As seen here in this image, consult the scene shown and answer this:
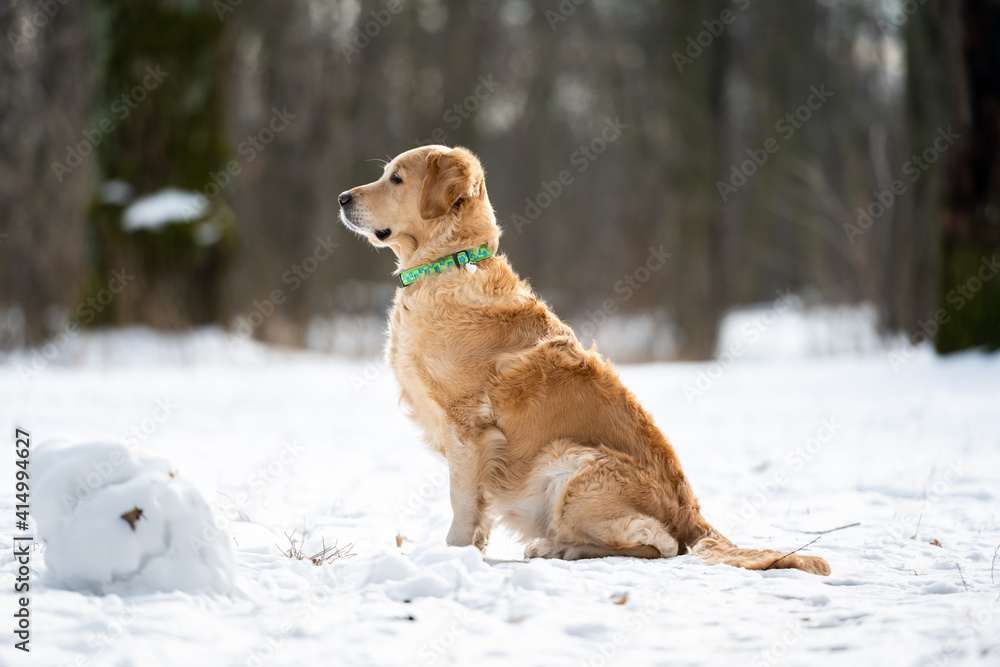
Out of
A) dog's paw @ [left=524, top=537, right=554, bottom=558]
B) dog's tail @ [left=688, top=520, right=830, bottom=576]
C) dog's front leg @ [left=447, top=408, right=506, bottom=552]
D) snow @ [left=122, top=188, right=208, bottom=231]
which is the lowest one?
dog's paw @ [left=524, top=537, right=554, bottom=558]

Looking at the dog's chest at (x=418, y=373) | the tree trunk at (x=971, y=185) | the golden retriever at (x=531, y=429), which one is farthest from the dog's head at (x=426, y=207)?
the tree trunk at (x=971, y=185)

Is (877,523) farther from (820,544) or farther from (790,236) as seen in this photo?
(790,236)

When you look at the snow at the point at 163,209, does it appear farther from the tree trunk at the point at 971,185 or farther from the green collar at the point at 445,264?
the tree trunk at the point at 971,185

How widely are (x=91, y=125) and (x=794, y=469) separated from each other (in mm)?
9514

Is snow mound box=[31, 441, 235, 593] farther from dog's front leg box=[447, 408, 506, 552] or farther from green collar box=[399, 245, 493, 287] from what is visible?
green collar box=[399, 245, 493, 287]

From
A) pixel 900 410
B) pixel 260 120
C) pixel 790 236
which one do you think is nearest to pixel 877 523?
pixel 900 410

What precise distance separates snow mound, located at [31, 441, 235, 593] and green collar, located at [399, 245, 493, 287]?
66.7 inches

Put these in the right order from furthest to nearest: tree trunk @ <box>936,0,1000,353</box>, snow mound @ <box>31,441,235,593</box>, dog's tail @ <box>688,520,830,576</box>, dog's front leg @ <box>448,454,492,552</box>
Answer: tree trunk @ <box>936,0,1000,353</box> → dog's front leg @ <box>448,454,492,552</box> → dog's tail @ <box>688,520,830,576</box> → snow mound @ <box>31,441,235,593</box>

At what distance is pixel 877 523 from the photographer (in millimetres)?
4160

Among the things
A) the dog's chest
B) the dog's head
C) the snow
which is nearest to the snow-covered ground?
the dog's chest

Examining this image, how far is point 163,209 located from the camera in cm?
997

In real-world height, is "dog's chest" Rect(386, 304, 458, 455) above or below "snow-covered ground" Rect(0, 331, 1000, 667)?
above

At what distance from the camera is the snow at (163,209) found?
985 cm

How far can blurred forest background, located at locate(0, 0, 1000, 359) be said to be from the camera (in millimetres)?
9789
